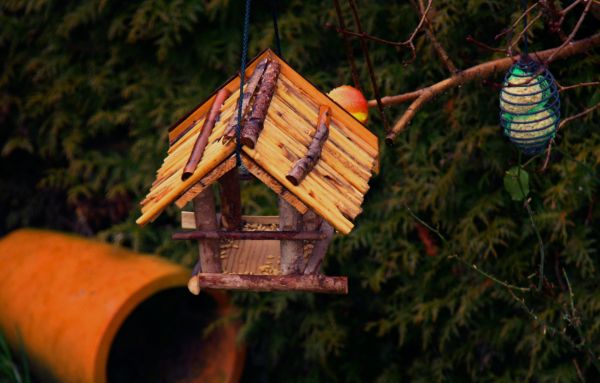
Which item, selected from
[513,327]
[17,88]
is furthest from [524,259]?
[17,88]

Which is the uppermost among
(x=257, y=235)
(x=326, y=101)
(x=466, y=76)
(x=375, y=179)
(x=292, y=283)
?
(x=466, y=76)

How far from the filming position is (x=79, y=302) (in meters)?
3.85

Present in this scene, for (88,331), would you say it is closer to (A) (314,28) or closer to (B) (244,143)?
(A) (314,28)

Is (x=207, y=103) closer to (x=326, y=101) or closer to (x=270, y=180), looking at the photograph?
(x=326, y=101)

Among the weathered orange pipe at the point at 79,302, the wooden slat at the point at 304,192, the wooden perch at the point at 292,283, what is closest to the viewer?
the wooden slat at the point at 304,192

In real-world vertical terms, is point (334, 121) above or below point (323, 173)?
above

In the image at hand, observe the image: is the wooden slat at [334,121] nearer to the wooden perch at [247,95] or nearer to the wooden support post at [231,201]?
the wooden perch at [247,95]

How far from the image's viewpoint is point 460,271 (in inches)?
138

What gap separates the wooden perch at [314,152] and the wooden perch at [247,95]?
0.15 m

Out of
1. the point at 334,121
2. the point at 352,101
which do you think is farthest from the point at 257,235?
the point at 352,101

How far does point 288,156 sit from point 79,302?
2101 millimetres

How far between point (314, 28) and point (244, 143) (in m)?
1.97

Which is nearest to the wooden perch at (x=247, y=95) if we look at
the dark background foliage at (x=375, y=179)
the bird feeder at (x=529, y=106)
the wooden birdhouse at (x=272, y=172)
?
the wooden birdhouse at (x=272, y=172)

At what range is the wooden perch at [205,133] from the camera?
6.58ft
